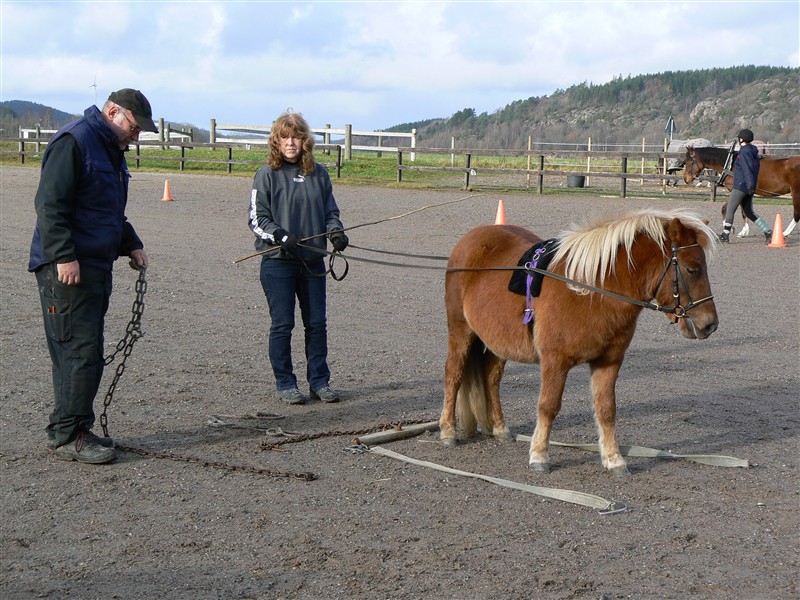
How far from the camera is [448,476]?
5.65 meters

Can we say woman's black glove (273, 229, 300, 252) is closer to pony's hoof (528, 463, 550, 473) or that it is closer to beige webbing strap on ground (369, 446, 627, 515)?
beige webbing strap on ground (369, 446, 627, 515)

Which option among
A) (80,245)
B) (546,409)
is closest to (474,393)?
(546,409)

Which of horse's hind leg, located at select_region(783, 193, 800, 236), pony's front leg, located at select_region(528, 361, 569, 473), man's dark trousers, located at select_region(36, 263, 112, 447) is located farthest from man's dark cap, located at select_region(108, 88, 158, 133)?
horse's hind leg, located at select_region(783, 193, 800, 236)

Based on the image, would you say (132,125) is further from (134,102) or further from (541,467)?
(541,467)

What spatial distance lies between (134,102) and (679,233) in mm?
3350

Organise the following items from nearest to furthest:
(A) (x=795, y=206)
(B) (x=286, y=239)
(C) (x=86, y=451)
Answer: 1. (C) (x=86, y=451)
2. (B) (x=286, y=239)
3. (A) (x=795, y=206)

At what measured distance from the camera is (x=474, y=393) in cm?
643

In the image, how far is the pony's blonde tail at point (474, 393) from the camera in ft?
21.1

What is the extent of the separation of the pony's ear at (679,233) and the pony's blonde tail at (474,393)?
1.66 meters

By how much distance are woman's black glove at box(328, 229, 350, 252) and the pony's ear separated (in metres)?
2.61

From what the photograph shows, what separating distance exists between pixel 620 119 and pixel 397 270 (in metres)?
106

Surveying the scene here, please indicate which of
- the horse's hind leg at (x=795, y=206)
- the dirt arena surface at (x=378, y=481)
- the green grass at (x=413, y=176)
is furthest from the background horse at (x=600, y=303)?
the green grass at (x=413, y=176)

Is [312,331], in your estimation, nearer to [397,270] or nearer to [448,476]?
[448,476]

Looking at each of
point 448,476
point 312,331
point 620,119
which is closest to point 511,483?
point 448,476
